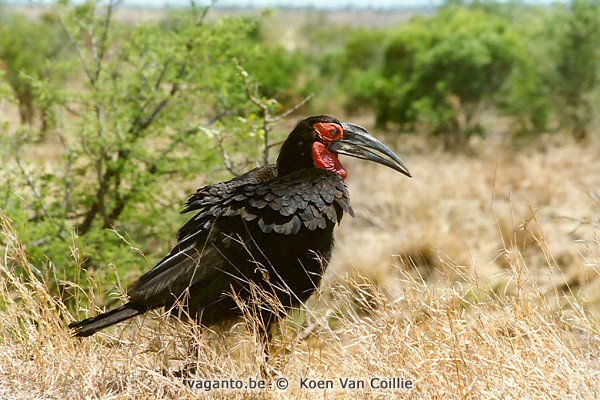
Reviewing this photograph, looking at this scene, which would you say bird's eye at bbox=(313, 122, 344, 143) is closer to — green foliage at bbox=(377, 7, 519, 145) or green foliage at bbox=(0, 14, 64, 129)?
green foliage at bbox=(0, 14, 64, 129)

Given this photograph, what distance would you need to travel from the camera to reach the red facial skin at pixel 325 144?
11.6 feet

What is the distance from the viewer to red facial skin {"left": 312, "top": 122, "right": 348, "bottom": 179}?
3533 millimetres

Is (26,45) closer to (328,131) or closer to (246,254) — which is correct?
(328,131)

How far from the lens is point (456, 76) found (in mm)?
16359

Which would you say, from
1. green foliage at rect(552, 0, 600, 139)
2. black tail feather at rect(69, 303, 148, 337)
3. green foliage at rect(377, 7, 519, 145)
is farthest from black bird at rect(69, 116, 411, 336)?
green foliage at rect(552, 0, 600, 139)

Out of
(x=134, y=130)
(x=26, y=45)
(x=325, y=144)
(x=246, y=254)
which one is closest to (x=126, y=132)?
(x=134, y=130)

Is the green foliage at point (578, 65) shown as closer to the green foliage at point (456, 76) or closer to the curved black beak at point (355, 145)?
the green foliage at point (456, 76)

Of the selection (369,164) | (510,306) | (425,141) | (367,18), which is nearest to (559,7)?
(425,141)

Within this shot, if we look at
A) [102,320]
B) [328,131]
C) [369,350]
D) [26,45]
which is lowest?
[369,350]

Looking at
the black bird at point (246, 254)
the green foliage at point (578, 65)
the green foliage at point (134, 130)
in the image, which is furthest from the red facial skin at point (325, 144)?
the green foliage at point (578, 65)

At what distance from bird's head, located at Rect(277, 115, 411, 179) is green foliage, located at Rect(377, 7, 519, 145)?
13.1 m

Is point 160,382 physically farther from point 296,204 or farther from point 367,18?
point 367,18

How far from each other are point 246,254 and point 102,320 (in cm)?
68

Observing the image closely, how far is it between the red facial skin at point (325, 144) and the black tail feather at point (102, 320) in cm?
113
